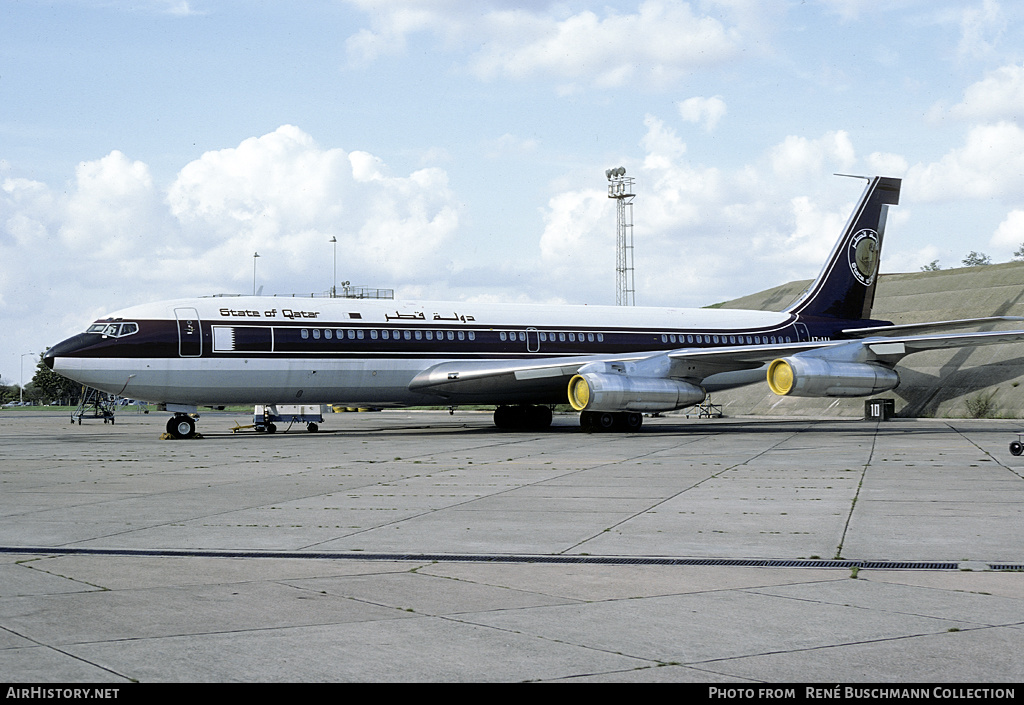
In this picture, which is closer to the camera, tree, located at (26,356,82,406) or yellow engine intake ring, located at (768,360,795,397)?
yellow engine intake ring, located at (768,360,795,397)

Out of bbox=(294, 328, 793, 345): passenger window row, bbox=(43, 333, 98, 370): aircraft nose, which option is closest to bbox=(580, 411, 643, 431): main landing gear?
bbox=(294, 328, 793, 345): passenger window row

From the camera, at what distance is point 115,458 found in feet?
61.8

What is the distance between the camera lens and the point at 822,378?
26.6 metres

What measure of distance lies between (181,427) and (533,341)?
10.4 metres

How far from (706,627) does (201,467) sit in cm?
1296

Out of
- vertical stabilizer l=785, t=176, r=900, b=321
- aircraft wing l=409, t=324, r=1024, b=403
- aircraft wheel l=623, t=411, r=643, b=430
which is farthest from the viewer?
vertical stabilizer l=785, t=176, r=900, b=321

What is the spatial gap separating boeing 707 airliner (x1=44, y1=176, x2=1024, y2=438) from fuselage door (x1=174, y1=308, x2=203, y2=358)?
3cm

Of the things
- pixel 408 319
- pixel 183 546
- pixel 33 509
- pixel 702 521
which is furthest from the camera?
pixel 408 319

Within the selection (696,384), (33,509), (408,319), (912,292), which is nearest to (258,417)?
(408,319)

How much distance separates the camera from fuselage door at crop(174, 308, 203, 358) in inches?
960

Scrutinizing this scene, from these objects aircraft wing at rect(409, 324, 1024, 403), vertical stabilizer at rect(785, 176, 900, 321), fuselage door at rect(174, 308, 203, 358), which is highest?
vertical stabilizer at rect(785, 176, 900, 321)

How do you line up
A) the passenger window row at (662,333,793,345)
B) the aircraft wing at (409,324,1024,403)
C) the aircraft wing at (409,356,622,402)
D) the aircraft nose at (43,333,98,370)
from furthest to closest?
the passenger window row at (662,333,793,345), the aircraft wing at (409,356,622,402), the aircraft wing at (409,324,1024,403), the aircraft nose at (43,333,98,370)

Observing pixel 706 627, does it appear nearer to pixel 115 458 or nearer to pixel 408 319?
pixel 115 458

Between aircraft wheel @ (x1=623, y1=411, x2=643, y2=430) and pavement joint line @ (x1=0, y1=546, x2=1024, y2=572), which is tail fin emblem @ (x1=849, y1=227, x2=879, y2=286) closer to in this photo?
aircraft wheel @ (x1=623, y1=411, x2=643, y2=430)
